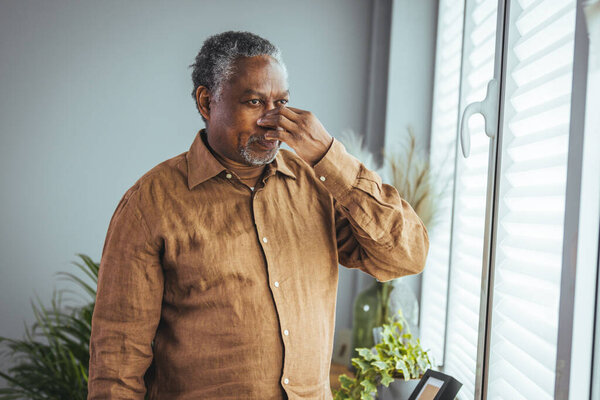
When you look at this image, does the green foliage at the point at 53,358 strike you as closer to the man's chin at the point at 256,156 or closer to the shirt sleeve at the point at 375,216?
the man's chin at the point at 256,156

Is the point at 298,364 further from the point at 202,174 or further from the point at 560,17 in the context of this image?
the point at 560,17

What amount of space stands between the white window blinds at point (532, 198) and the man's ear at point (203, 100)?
71cm

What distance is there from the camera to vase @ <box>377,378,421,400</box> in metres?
1.29

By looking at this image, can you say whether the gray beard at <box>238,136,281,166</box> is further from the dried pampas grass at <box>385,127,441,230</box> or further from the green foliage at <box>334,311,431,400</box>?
the dried pampas grass at <box>385,127,441,230</box>

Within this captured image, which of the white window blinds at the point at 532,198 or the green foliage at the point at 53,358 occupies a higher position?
the white window blinds at the point at 532,198

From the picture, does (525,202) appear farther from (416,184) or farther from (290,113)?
(416,184)

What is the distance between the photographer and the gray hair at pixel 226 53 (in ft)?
3.77

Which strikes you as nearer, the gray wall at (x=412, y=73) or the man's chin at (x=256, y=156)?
the man's chin at (x=256, y=156)

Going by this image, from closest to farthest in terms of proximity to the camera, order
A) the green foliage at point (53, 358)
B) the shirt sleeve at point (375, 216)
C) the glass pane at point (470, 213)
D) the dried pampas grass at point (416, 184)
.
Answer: the shirt sleeve at point (375, 216), the glass pane at point (470, 213), the dried pampas grass at point (416, 184), the green foliage at point (53, 358)

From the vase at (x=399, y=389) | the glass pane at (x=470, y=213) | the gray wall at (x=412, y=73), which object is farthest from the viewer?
the gray wall at (x=412, y=73)

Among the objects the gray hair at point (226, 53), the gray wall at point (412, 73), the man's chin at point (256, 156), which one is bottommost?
the man's chin at point (256, 156)

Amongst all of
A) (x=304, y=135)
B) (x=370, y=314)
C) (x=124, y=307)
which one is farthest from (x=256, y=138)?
(x=370, y=314)

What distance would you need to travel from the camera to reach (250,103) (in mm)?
1134

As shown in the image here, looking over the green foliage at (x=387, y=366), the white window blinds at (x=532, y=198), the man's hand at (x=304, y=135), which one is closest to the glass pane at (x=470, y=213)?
the green foliage at (x=387, y=366)
